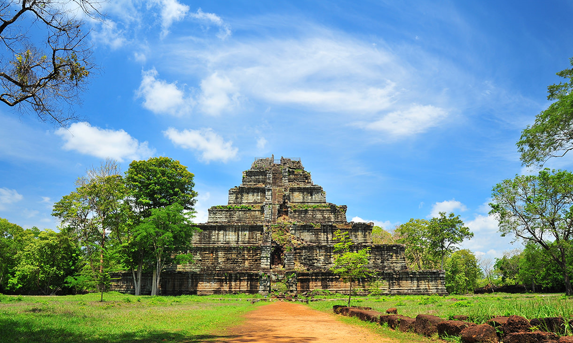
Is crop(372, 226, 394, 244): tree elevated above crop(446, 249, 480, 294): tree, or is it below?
above

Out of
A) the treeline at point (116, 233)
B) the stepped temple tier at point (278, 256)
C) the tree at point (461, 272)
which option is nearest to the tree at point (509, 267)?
the tree at point (461, 272)

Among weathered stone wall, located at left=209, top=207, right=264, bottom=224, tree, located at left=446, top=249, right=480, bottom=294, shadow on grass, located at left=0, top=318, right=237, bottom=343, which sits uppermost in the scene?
weathered stone wall, located at left=209, top=207, right=264, bottom=224

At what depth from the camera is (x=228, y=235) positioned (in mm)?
33781

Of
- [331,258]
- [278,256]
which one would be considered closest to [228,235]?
[278,256]

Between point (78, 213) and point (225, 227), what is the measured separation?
14441 mm

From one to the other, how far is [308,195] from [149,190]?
19.6 metres

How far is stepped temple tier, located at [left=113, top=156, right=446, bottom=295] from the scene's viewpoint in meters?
28.4

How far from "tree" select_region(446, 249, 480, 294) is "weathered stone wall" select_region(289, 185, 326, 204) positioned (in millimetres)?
20751

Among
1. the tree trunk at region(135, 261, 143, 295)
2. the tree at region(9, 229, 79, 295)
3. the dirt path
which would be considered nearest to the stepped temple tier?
the tree trunk at region(135, 261, 143, 295)

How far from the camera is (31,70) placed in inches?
349

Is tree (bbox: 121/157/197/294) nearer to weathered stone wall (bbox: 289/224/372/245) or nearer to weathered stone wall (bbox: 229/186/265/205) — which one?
weathered stone wall (bbox: 229/186/265/205)

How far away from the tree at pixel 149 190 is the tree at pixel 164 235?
1.96 meters

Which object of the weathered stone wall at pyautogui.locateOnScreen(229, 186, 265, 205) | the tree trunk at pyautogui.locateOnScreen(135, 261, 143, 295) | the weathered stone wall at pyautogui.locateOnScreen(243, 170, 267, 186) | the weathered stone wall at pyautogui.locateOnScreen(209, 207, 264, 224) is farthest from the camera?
the weathered stone wall at pyautogui.locateOnScreen(243, 170, 267, 186)

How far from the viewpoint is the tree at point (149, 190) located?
96.6 ft
